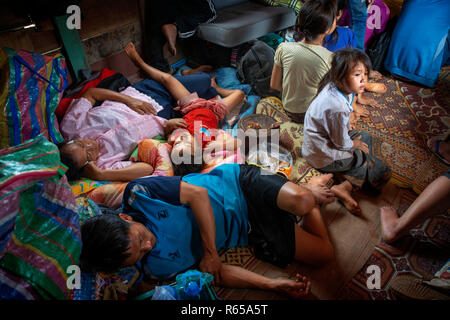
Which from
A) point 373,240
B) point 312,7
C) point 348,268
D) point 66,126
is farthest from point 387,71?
point 66,126

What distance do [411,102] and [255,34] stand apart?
5.13 ft

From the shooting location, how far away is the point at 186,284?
1145 millimetres

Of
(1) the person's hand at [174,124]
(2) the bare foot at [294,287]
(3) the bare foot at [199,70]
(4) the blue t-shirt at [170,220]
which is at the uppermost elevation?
(3) the bare foot at [199,70]

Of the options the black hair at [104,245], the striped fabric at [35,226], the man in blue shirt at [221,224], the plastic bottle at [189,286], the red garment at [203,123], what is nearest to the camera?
the striped fabric at [35,226]

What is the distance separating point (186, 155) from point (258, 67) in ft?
4.14

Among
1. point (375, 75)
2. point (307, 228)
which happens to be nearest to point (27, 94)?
point (307, 228)

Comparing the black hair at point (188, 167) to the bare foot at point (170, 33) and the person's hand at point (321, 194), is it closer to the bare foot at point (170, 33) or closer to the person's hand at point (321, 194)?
the person's hand at point (321, 194)

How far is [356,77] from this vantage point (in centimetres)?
154

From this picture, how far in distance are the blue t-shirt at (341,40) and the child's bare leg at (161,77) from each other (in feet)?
4.35

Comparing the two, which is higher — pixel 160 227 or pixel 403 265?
pixel 160 227

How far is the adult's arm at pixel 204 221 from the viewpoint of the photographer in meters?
1.25

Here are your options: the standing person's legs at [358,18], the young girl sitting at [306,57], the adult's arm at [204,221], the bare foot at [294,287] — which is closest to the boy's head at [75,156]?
the adult's arm at [204,221]

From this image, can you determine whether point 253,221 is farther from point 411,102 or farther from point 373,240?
point 411,102

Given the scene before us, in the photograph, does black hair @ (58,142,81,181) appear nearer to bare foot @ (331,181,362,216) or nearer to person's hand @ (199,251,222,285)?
person's hand @ (199,251,222,285)
